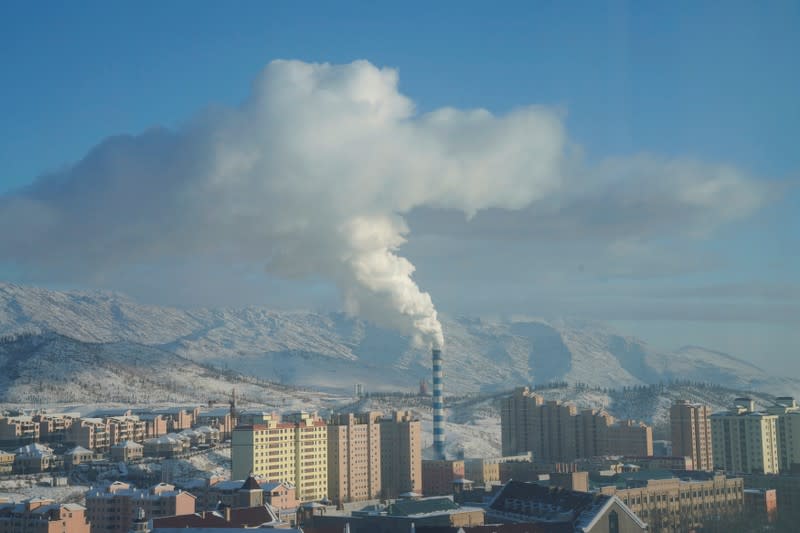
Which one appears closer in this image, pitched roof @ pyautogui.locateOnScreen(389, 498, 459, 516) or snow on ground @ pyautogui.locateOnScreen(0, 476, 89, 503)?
pitched roof @ pyautogui.locateOnScreen(389, 498, 459, 516)

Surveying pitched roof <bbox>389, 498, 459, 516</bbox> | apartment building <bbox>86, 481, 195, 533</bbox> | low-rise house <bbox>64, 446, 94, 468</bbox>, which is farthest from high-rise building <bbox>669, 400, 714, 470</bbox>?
low-rise house <bbox>64, 446, 94, 468</bbox>

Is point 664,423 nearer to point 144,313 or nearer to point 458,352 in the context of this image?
Result: point 458,352

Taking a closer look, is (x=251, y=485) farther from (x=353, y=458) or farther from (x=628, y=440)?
(x=628, y=440)

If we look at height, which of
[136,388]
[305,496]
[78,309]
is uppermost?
[78,309]

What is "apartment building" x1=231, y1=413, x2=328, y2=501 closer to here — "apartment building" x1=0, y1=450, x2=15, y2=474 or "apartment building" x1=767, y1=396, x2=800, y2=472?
"apartment building" x1=0, y1=450, x2=15, y2=474

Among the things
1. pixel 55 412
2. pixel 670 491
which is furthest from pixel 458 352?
pixel 670 491

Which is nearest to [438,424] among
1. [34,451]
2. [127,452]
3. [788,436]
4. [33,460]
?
[788,436]
